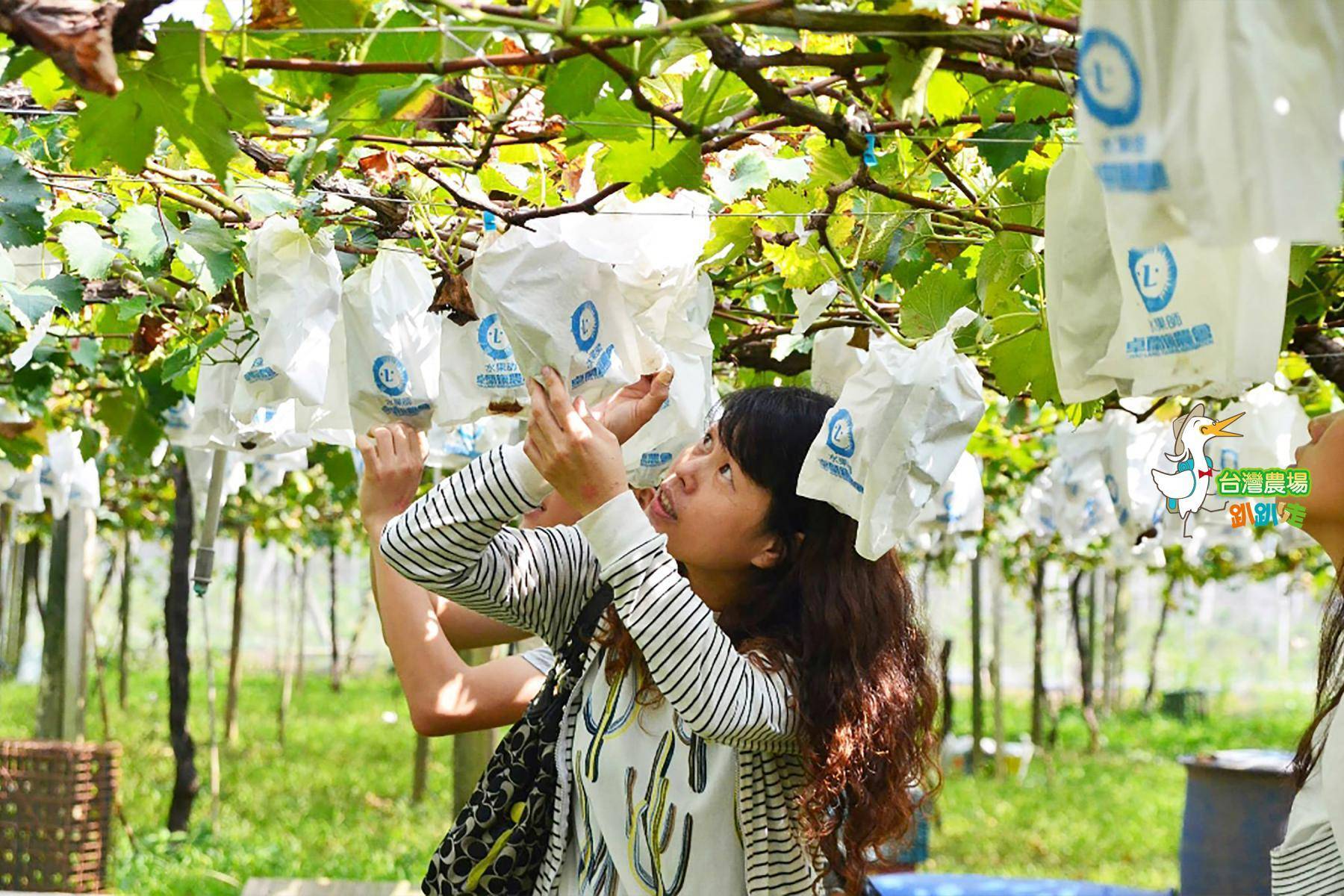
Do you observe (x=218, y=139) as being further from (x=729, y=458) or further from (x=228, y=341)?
(x=228, y=341)

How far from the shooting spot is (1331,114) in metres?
0.79

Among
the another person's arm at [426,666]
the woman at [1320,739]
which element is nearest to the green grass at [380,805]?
the another person's arm at [426,666]

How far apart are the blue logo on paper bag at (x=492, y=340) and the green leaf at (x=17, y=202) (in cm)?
51

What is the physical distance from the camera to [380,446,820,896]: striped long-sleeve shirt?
1.50 m

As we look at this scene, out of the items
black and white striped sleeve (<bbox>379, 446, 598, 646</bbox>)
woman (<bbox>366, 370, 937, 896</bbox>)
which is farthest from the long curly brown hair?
black and white striped sleeve (<bbox>379, 446, 598, 646</bbox>)

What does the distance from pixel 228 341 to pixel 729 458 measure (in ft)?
3.32

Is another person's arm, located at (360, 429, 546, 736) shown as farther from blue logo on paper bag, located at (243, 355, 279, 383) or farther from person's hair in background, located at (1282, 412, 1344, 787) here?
person's hair in background, located at (1282, 412, 1344, 787)

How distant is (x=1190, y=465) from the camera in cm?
146

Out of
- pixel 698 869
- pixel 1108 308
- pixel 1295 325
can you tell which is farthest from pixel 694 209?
pixel 1295 325

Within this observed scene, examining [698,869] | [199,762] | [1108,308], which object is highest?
[1108,308]

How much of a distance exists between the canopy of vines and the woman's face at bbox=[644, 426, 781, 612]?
25 cm

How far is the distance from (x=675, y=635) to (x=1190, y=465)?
1.76ft

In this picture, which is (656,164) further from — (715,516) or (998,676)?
(998,676)

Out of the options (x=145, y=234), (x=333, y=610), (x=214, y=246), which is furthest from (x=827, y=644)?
(x=333, y=610)
